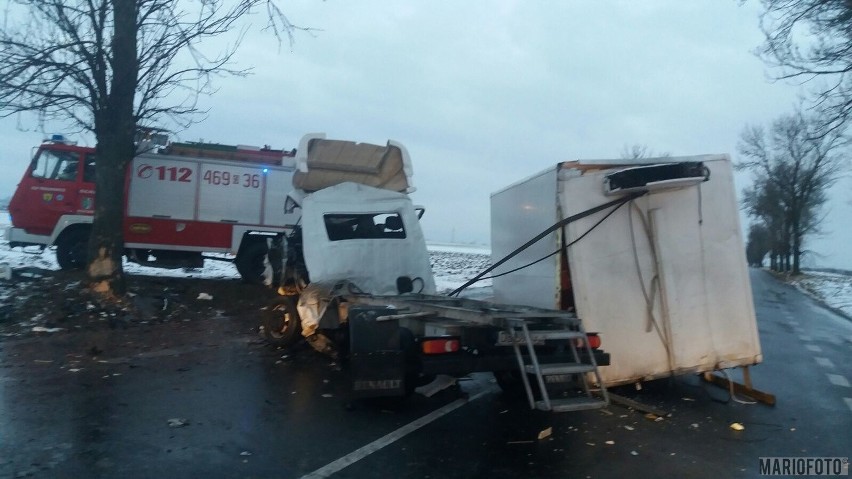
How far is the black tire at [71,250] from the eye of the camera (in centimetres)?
1543

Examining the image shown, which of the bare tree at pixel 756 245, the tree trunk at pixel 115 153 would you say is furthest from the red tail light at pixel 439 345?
the bare tree at pixel 756 245

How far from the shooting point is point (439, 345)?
6.71 meters

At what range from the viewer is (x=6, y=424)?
636 cm

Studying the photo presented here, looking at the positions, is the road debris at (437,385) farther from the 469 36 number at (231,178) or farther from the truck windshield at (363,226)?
the 469 36 number at (231,178)

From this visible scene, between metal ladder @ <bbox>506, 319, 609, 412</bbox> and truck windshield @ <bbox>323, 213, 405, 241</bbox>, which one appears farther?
truck windshield @ <bbox>323, 213, 405, 241</bbox>

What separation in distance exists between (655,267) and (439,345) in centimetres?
263

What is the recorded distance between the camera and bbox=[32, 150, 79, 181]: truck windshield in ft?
51.0

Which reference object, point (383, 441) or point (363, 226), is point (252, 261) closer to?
point (363, 226)

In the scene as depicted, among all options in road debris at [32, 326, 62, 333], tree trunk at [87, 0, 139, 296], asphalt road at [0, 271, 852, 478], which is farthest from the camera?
tree trunk at [87, 0, 139, 296]

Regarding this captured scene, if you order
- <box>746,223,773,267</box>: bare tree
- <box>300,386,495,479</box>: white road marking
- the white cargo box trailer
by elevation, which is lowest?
<box>300,386,495,479</box>: white road marking

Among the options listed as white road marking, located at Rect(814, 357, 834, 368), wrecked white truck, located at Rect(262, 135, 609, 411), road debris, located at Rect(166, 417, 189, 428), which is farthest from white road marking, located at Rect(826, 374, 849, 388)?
road debris, located at Rect(166, 417, 189, 428)

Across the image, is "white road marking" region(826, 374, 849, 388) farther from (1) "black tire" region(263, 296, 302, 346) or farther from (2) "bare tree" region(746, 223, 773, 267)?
(2) "bare tree" region(746, 223, 773, 267)

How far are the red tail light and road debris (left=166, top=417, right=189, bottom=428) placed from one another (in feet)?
7.58

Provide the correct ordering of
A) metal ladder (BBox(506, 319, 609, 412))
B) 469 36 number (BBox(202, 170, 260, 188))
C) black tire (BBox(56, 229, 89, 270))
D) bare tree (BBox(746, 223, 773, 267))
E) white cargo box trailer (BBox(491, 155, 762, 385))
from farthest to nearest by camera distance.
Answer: bare tree (BBox(746, 223, 773, 267)) < 469 36 number (BBox(202, 170, 260, 188)) < black tire (BBox(56, 229, 89, 270)) < white cargo box trailer (BBox(491, 155, 762, 385)) < metal ladder (BBox(506, 319, 609, 412))
